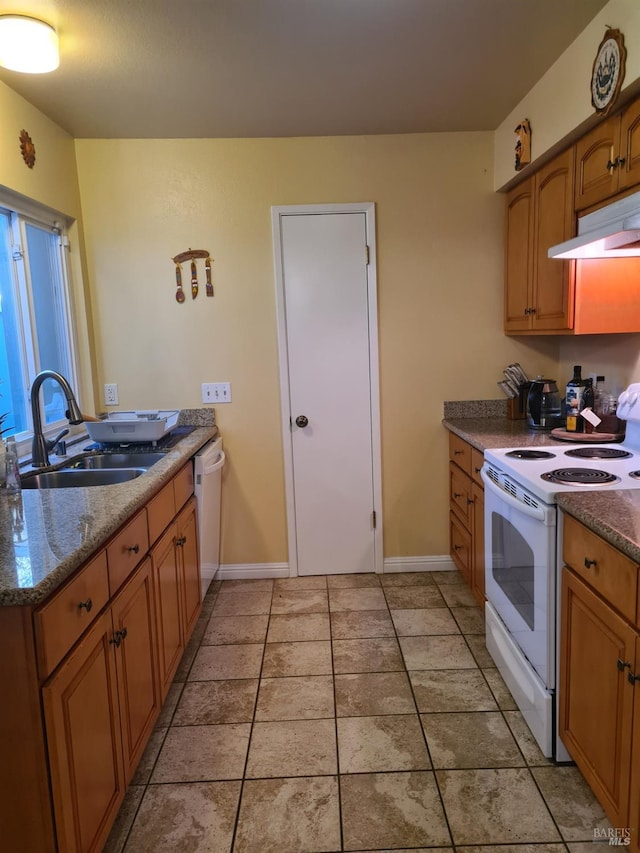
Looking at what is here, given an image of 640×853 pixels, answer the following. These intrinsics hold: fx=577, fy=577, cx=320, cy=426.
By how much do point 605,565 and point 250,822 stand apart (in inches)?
47.7

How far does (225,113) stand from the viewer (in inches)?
106

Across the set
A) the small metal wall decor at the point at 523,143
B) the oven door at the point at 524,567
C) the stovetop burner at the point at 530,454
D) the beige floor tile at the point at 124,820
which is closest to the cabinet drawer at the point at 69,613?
the beige floor tile at the point at 124,820

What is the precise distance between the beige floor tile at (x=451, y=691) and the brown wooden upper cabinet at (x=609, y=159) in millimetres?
1859

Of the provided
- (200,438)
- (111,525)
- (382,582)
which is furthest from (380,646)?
(111,525)

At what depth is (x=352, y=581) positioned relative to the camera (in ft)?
10.7

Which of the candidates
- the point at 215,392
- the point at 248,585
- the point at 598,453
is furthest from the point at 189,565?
the point at 598,453

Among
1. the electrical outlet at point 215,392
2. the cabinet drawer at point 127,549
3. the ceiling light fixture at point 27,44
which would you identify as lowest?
the cabinet drawer at point 127,549

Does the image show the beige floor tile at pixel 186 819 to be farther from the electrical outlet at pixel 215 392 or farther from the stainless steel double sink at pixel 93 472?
the electrical outlet at pixel 215 392

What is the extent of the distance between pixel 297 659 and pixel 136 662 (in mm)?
907

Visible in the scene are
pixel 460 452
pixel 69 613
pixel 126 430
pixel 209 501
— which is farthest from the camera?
pixel 460 452

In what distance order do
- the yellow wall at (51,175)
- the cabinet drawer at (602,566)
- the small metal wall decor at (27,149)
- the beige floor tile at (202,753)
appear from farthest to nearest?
the small metal wall decor at (27,149)
the yellow wall at (51,175)
the beige floor tile at (202,753)
the cabinet drawer at (602,566)

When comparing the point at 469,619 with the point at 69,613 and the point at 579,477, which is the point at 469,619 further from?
the point at 69,613

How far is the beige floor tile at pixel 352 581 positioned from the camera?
320 centimetres

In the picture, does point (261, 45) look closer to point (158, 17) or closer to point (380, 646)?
point (158, 17)
